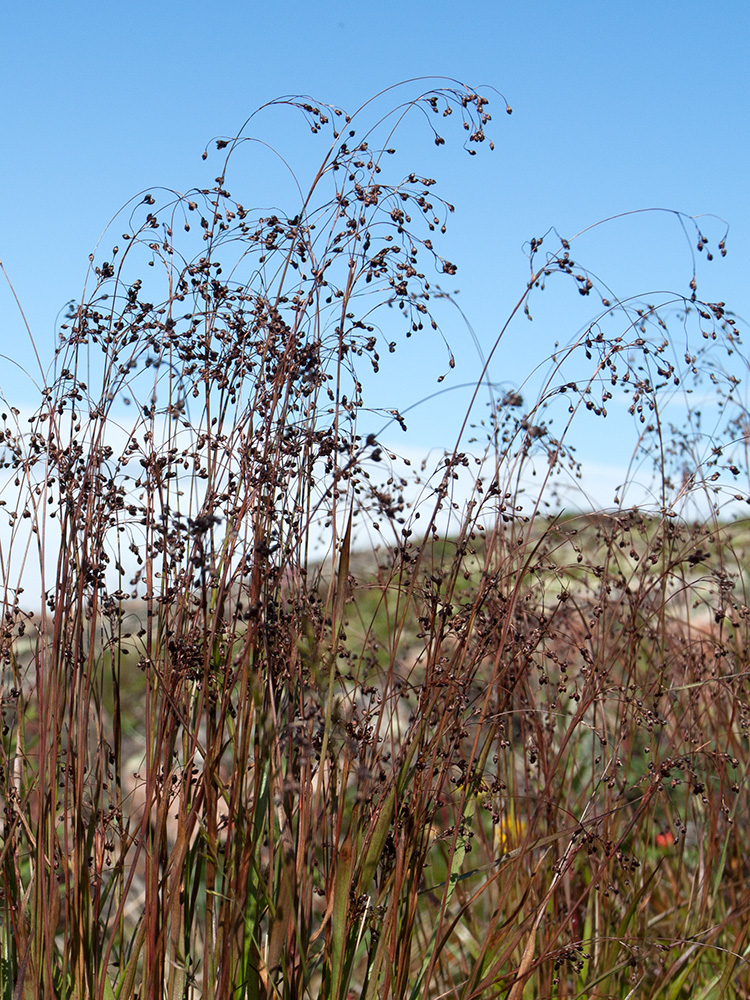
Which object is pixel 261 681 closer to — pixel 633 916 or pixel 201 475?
pixel 201 475

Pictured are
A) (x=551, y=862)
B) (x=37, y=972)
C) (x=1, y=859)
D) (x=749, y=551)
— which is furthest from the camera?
(x=749, y=551)

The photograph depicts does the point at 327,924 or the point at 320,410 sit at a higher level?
the point at 320,410

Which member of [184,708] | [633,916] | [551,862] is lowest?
[633,916]

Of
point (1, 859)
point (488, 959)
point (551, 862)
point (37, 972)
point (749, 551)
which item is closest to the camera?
point (37, 972)

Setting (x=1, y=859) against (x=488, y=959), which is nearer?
(x=1, y=859)

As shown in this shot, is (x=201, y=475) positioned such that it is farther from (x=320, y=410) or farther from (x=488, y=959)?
(x=488, y=959)

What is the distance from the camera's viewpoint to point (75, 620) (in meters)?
1.90

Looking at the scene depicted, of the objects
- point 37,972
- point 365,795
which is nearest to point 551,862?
point 365,795

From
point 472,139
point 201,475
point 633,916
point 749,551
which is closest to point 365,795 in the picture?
point 201,475

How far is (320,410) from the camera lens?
6.43ft

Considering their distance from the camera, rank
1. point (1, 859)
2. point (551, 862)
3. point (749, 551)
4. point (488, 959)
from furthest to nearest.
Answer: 1. point (749, 551)
2. point (551, 862)
3. point (488, 959)
4. point (1, 859)

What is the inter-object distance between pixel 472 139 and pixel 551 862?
183cm

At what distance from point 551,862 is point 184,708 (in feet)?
3.93

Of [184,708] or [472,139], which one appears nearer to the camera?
[184,708]
